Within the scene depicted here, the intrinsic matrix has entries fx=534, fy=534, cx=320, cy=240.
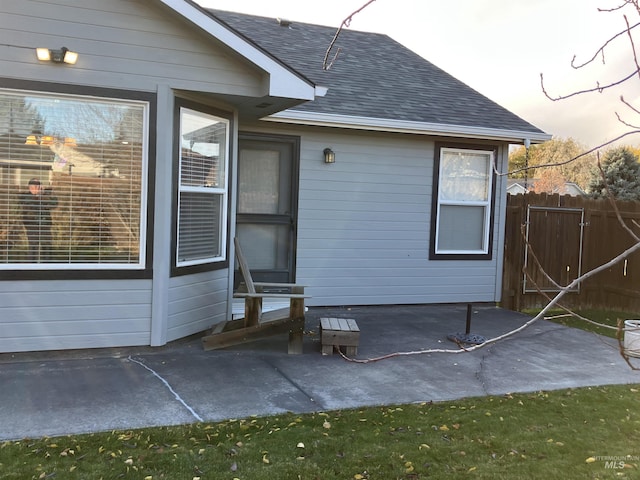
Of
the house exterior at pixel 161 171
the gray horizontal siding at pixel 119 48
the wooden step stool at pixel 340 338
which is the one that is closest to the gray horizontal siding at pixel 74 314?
the house exterior at pixel 161 171

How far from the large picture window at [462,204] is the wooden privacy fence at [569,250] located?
555 mm

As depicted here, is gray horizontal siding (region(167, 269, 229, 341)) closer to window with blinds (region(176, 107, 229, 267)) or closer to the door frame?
window with blinds (region(176, 107, 229, 267))

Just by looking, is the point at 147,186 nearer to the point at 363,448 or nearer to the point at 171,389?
the point at 171,389

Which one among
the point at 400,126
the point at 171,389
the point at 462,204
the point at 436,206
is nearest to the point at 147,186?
the point at 171,389

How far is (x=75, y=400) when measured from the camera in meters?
4.07

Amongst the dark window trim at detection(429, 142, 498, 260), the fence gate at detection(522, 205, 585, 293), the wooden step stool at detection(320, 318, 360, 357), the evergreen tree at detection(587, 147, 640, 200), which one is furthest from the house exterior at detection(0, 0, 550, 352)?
the evergreen tree at detection(587, 147, 640, 200)

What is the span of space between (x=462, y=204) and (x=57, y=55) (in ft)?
19.8

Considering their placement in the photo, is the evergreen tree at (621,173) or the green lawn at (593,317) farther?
the evergreen tree at (621,173)

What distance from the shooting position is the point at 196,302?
Result: 596cm

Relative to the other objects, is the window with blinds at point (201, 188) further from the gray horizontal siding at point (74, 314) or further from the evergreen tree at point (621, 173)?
the evergreen tree at point (621, 173)

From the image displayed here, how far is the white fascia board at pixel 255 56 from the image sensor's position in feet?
16.5

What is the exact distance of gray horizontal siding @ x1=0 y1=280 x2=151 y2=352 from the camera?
16.5 ft

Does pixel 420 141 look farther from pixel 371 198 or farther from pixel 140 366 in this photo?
pixel 140 366

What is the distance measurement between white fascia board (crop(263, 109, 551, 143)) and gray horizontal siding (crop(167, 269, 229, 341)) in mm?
2316
